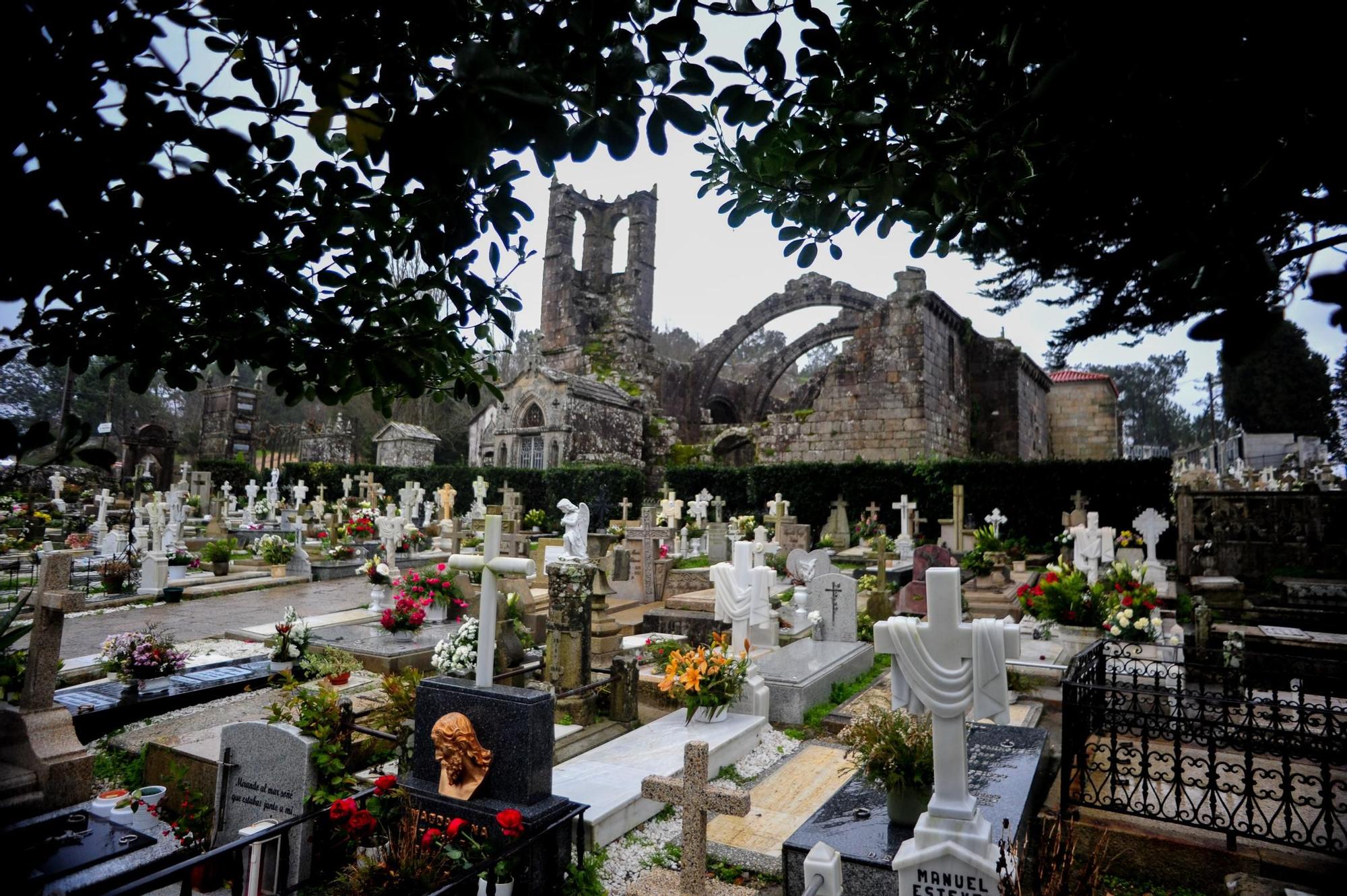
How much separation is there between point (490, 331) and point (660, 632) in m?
7.07

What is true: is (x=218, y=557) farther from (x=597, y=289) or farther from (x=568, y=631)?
(x=597, y=289)

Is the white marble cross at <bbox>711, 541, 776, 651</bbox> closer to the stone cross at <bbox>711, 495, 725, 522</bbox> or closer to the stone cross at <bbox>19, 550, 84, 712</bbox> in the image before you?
the stone cross at <bbox>19, 550, 84, 712</bbox>

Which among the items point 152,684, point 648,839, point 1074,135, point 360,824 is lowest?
point 648,839

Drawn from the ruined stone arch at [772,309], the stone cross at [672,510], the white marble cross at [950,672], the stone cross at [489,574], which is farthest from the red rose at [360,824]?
the ruined stone arch at [772,309]

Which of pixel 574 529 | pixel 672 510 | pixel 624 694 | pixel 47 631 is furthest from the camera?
pixel 672 510

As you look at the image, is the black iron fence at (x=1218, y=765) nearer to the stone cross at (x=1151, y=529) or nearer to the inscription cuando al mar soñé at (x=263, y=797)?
the inscription cuando al mar soñé at (x=263, y=797)

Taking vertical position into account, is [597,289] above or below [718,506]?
above

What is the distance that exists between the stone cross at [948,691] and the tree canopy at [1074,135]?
1.72 metres

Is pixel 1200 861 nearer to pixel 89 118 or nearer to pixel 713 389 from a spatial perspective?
pixel 89 118

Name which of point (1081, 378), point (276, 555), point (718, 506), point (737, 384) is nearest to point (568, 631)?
point (276, 555)

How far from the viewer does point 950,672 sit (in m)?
3.62

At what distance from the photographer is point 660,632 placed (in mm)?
10094

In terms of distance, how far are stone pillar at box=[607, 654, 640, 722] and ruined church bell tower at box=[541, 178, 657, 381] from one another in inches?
997

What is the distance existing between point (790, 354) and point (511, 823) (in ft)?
94.0
